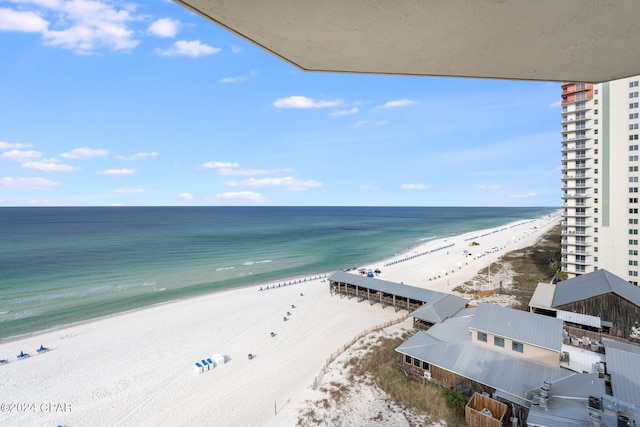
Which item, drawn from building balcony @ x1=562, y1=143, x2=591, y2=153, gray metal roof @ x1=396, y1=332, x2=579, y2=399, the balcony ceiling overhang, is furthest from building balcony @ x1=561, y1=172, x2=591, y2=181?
the balcony ceiling overhang

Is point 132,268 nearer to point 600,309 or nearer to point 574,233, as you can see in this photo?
point 600,309

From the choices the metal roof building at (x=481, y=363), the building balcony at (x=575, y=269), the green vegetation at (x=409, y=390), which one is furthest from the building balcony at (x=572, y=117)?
the green vegetation at (x=409, y=390)

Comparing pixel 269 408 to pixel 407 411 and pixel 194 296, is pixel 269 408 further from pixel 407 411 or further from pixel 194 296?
pixel 194 296

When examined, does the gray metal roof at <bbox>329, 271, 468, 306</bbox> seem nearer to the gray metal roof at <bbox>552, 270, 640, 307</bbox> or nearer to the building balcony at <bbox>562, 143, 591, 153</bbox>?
the gray metal roof at <bbox>552, 270, 640, 307</bbox>

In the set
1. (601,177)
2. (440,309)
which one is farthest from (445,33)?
(601,177)

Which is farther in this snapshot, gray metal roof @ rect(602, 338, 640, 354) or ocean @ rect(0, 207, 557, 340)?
ocean @ rect(0, 207, 557, 340)
